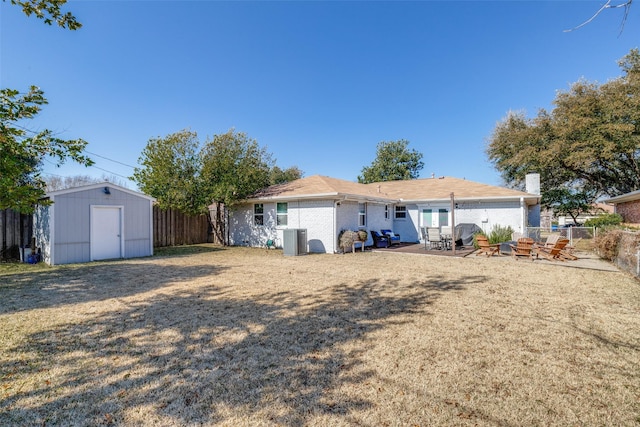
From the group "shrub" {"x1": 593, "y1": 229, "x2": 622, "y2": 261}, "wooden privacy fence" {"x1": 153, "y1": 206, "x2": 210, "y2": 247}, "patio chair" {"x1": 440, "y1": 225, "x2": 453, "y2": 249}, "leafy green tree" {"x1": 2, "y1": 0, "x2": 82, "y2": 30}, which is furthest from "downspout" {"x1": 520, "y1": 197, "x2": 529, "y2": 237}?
"leafy green tree" {"x1": 2, "y1": 0, "x2": 82, "y2": 30}

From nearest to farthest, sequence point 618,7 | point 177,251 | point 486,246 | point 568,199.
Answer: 1. point 618,7
2. point 486,246
3. point 177,251
4. point 568,199

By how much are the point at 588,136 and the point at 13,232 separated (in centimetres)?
3206

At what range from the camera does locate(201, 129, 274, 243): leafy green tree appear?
15.2 metres

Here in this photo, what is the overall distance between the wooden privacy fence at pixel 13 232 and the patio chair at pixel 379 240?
15.3 metres

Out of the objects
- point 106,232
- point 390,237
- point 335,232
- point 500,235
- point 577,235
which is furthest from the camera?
point 577,235

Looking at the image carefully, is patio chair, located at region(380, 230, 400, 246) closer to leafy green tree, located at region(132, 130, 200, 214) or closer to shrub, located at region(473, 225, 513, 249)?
shrub, located at region(473, 225, 513, 249)

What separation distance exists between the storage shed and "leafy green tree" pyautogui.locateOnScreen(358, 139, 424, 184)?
31.2 metres

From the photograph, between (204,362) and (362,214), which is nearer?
(204,362)

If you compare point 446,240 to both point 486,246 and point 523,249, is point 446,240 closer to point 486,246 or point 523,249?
point 486,246

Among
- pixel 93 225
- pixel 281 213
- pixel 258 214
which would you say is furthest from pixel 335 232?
pixel 93 225

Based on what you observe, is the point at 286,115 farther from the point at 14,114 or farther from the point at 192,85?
the point at 14,114

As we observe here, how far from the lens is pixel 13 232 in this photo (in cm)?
1133

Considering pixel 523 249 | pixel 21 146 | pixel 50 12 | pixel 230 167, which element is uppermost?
pixel 50 12

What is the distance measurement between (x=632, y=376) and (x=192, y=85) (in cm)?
1814
